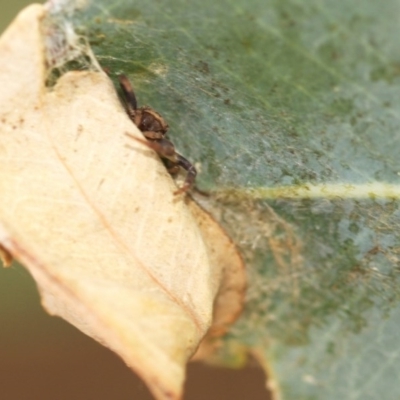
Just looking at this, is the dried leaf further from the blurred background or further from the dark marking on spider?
the blurred background

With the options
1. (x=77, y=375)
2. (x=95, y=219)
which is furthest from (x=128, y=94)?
(x=77, y=375)

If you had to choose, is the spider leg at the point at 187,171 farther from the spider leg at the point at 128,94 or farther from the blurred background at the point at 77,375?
the blurred background at the point at 77,375

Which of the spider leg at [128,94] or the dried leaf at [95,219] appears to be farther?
the spider leg at [128,94]

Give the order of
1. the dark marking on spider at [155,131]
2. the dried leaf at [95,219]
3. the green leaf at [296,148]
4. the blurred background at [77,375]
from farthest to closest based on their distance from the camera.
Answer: the blurred background at [77,375]
the dark marking on spider at [155,131]
the green leaf at [296,148]
the dried leaf at [95,219]

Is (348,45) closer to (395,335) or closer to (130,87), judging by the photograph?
(130,87)

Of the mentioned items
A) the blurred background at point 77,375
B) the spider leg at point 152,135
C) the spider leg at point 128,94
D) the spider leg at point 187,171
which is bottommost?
the blurred background at point 77,375

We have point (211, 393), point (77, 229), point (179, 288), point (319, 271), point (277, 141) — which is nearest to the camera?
point (77, 229)

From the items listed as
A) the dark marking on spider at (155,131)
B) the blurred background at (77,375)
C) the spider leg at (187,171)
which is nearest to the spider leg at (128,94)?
the dark marking on spider at (155,131)

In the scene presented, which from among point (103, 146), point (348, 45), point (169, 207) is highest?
point (348, 45)

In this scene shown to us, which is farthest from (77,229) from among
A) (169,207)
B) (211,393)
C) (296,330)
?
(211,393)
